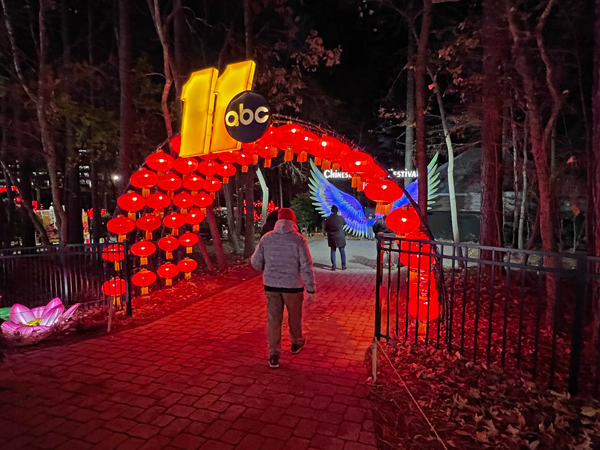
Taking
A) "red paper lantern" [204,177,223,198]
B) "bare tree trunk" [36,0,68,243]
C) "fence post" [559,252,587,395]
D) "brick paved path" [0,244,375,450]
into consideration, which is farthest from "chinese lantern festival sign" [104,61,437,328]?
"bare tree trunk" [36,0,68,243]

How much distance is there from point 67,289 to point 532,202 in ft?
53.6

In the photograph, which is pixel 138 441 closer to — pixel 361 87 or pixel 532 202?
pixel 532 202

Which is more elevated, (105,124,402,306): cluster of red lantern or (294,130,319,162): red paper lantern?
(294,130,319,162): red paper lantern

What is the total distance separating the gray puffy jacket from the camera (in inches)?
175

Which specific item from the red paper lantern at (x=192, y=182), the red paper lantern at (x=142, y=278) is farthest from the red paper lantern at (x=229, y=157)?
the red paper lantern at (x=142, y=278)

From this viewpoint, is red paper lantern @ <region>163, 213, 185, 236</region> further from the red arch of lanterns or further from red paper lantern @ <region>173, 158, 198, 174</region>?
red paper lantern @ <region>173, 158, 198, 174</region>

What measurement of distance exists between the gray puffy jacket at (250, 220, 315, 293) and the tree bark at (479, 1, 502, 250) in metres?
5.98

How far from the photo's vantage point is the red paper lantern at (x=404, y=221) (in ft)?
18.8

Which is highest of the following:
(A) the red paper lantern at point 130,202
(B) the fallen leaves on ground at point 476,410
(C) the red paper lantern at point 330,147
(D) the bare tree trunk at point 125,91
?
(D) the bare tree trunk at point 125,91

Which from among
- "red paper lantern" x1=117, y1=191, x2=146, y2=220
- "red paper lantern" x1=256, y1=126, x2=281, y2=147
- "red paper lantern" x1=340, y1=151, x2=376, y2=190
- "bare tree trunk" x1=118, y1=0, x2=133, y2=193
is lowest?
"red paper lantern" x1=117, y1=191, x2=146, y2=220

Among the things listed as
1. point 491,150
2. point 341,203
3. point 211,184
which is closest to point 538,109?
point 491,150

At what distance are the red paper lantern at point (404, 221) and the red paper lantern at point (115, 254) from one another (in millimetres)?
4487

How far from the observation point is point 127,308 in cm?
646

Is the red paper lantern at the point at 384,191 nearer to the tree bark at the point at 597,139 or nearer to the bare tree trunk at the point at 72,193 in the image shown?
the tree bark at the point at 597,139
